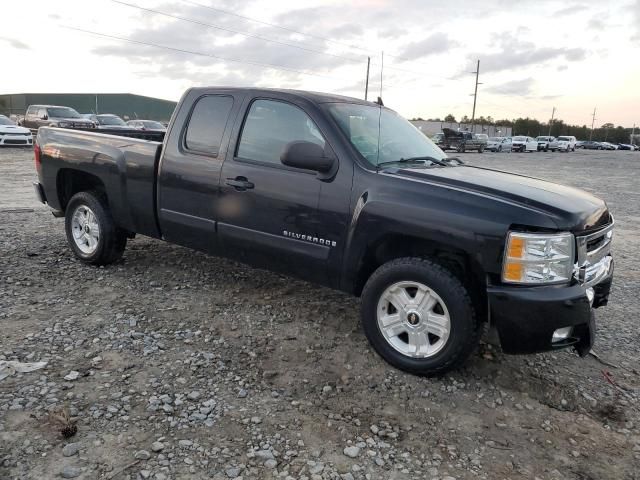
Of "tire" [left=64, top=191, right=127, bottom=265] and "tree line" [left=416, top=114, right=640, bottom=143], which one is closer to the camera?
"tire" [left=64, top=191, right=127, bottom=265]

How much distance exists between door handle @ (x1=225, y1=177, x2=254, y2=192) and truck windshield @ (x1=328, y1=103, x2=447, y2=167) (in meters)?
0.84

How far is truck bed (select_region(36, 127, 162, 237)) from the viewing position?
15.8 feet

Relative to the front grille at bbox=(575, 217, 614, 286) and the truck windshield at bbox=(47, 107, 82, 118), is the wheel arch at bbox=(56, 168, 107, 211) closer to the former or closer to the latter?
the front grille at bbox=(575, 217, 614, 286)

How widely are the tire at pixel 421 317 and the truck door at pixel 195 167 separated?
5.24ft

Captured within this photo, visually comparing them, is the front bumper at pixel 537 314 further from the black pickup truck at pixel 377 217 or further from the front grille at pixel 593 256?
the front grille at pixel 593 256

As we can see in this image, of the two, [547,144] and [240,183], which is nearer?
[240,183]

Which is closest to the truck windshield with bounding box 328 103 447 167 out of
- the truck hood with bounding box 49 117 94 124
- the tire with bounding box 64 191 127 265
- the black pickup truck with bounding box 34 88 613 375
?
the black pickup truck with bounding box 34 88 613 375

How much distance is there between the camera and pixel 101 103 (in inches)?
2458

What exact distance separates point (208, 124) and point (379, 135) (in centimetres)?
150

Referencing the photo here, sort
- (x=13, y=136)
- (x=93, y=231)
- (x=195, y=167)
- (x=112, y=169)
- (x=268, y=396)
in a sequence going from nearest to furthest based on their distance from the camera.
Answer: (x=268, y=396) < (x=195, y=167) < (x=112, y=169) < (x=93, y=231) < (x=13, y=136)

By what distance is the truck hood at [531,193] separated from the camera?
3.19m

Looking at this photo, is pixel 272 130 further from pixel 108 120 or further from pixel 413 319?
pixel 108 120

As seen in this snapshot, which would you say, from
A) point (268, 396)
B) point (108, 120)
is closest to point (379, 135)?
point (268, 396)

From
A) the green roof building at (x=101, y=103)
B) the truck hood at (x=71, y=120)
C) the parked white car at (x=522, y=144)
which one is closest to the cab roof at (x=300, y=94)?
the truck hood at (x=71, y=120)
